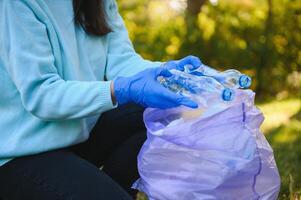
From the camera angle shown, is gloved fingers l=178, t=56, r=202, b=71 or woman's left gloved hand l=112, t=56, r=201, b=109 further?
gloved fingers l=178, t=56, r=202, b=71

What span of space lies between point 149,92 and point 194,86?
0.16 m

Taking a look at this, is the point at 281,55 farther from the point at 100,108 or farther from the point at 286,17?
the point at 100,108

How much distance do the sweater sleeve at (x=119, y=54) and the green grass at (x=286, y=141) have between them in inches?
33.7

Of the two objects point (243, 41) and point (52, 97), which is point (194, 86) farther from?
point (243, 41)

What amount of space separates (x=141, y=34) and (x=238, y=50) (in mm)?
1119

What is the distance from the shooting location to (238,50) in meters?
6.80

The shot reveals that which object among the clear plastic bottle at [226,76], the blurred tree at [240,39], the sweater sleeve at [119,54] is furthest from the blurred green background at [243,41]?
the clear plastic bottle at [226,76]

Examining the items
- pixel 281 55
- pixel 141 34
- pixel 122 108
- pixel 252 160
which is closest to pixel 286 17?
pixel 281 55

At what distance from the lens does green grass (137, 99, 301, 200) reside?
299 centimetres

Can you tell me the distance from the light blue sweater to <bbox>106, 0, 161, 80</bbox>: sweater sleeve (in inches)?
7.8

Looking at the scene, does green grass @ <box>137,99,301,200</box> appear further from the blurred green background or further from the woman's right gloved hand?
the woman's right gloved hand

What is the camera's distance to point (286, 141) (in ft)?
13.5

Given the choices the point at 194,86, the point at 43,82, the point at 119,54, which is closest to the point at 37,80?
the point at 43,82

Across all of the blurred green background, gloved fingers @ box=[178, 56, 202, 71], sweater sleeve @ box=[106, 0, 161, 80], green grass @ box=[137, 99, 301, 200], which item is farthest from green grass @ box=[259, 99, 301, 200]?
gloved fingers @ box=[178, 56, 202, 71]
